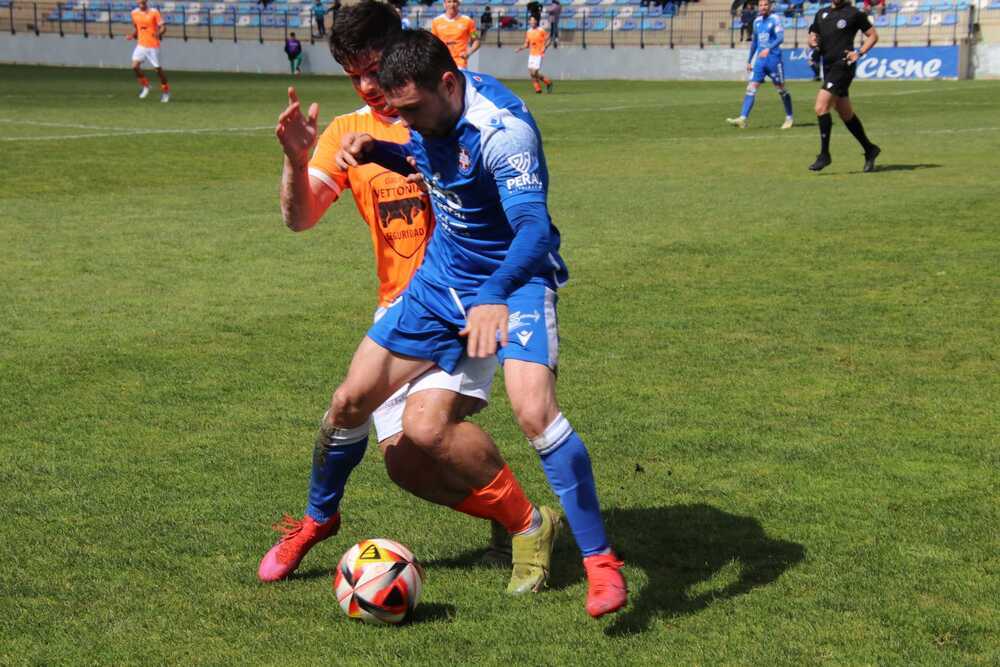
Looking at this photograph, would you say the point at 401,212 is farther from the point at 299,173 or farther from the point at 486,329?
the point at 486,329

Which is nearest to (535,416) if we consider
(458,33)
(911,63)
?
(458,33)

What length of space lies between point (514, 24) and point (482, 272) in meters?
48.4

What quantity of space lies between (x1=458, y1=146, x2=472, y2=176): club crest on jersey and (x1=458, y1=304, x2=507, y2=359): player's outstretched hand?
0.54m

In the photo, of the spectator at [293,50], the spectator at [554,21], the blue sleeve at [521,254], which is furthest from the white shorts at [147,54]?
the blue sleeve at [521,254]

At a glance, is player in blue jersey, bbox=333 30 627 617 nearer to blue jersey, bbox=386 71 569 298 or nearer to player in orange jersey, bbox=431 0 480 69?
blue jersey, bbox=386 71 569 298

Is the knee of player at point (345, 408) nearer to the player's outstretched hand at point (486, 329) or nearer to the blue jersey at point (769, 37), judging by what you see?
the player's outstretched hand at point (486, 329)

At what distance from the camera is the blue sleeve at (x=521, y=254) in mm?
3932

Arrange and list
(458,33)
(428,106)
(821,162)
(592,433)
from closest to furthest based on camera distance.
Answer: (428,106) → (592,433) → (821,162) → (458,33)

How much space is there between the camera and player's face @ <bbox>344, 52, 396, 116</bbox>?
15.5 ft

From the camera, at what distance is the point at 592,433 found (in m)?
6.10

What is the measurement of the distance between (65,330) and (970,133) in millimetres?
16368

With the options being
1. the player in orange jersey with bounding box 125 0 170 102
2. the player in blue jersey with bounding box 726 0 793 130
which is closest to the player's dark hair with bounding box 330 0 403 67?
the player in blue jersey with bounding box 726 0 793 130

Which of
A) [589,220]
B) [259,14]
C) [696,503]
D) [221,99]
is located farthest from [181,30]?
[696,503]

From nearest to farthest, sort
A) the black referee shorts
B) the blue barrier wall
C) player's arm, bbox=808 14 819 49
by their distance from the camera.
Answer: the black referee shorts
player's arm, bbox=808 14 819 49
the blue barrier wall
